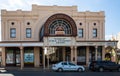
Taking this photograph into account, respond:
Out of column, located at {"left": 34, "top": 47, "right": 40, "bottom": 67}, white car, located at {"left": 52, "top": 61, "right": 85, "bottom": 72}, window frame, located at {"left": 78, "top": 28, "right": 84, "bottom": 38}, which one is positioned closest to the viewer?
white car, located at {"left": 52, "top": 61, "right": 85, "bottom": 72}

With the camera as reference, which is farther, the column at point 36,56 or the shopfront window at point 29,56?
the column at point 36,56

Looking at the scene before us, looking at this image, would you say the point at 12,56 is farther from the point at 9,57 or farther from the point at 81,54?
the point at 81,54

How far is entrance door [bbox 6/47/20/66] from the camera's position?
2025 inches

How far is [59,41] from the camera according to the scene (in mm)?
45781

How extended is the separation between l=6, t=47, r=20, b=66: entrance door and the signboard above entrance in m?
8.32

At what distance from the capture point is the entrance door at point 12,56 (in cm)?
5144

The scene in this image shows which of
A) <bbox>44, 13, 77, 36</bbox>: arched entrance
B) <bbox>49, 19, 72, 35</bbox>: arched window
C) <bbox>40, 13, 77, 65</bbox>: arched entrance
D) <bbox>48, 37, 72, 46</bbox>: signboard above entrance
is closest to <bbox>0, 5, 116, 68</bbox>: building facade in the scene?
<bbox>49, 19, 72, 35</bbox>: arched window

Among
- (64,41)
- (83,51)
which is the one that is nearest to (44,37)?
(64,41)

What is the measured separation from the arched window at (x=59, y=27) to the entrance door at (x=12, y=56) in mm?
8353

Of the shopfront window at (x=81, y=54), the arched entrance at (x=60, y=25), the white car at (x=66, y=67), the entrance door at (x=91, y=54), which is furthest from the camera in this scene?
the entrance door at (x=91, y=54)

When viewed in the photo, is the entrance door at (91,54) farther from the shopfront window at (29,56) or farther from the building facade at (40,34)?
the shopfront window at (29,56)

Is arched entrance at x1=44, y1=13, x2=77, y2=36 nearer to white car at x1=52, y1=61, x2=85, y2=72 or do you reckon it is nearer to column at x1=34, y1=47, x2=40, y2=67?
column at x1=34, y1=47, x2=40, y2=67

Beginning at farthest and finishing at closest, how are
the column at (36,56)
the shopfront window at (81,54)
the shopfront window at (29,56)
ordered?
the shopfront window at (81,54)
the column at (36,56)
the shopfront window at (29,56)

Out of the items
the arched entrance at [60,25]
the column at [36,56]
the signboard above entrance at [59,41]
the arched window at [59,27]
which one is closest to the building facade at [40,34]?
the column at [36,56]
